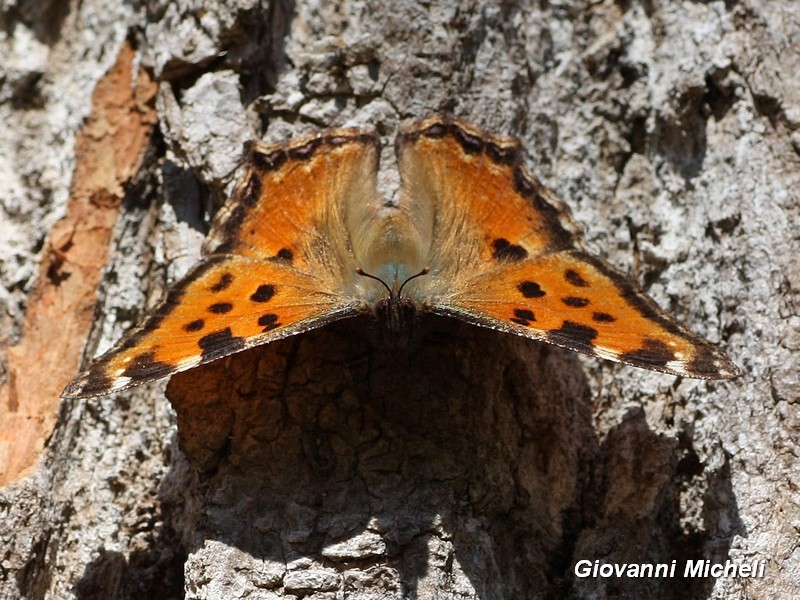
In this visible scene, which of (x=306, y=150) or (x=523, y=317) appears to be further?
(x=306, y=150)

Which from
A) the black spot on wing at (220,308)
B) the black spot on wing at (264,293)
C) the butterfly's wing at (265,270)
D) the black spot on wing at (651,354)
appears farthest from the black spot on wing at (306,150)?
the black spot on wing at (651,354)

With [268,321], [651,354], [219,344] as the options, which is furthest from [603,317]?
[219,344]

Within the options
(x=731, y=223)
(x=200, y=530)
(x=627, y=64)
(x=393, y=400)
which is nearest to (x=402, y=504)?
(x=393, y=400)

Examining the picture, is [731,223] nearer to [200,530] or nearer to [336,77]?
[336,77]

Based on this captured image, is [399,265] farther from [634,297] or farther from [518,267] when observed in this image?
[634,297]

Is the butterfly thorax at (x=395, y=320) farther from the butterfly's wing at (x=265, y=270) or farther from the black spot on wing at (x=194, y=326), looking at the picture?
the black spot on wing at (x=194, y=326)
